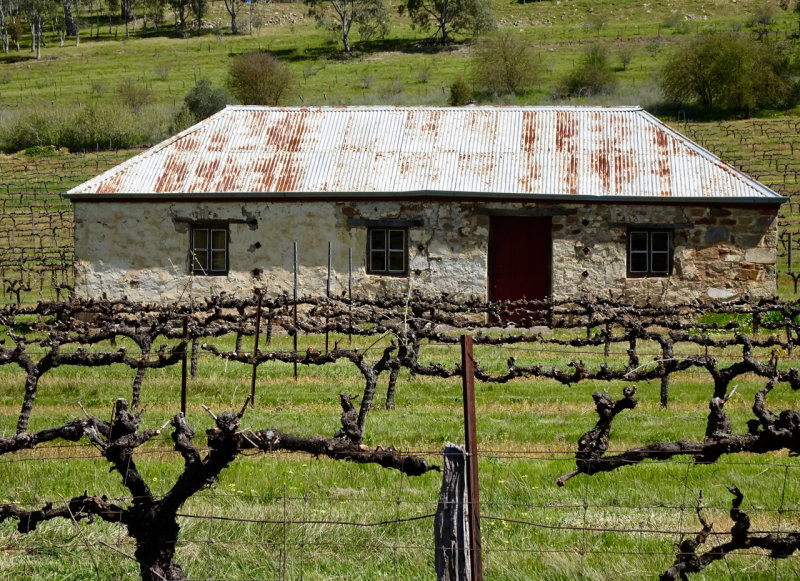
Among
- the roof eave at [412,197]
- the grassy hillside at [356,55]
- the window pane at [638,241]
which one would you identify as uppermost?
the grassy hillside at [356,55]

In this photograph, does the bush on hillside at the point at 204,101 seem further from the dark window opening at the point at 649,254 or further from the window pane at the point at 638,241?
the dark window opening at the point at 649,254

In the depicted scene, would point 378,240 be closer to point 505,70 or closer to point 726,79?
point 726,79

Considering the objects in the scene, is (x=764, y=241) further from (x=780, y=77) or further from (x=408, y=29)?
(x=408, y=29)

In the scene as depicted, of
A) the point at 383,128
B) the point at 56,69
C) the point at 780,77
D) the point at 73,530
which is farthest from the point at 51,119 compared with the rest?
the point at 73,530

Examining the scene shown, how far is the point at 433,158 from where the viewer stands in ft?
63.2

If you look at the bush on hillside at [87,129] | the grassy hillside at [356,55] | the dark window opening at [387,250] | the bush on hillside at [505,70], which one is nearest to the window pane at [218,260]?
the dark window opening at [387,250]

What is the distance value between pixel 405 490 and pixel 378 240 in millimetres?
11632

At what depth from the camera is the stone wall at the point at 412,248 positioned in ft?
59.9

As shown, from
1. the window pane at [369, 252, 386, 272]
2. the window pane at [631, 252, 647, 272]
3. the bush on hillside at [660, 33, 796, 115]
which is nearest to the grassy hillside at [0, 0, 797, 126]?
the bush on hillside at [660, 33, 796, 115]

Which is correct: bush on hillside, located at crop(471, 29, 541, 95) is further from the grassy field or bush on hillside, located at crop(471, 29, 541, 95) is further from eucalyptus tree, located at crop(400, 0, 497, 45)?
the grassy field

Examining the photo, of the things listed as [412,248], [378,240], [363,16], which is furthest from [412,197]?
[363,16]

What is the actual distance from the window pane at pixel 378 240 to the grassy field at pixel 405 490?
665 cm

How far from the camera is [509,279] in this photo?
1889 cm

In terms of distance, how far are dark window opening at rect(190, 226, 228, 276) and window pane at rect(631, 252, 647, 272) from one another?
317 inches
